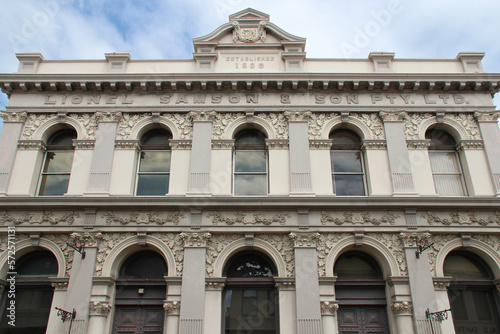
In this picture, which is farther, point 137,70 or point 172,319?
point 137,70

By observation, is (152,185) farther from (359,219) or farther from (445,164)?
(445,164)

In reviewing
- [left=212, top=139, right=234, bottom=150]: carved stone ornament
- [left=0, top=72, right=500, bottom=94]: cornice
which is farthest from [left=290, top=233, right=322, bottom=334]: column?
[left=0, top=72, right=500, bottom=94]: cornice

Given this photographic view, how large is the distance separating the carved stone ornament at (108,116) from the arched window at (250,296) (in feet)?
23.0

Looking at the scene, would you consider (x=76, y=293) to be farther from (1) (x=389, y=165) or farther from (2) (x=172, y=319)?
(1) (x=389, y=165)

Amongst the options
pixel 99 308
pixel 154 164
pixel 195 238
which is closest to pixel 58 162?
pixel 154 164

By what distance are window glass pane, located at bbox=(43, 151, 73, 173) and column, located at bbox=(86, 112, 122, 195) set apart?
1.40 meters

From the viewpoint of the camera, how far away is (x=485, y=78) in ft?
Result: 53.1

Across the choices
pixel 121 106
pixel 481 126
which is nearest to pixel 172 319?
pixel 121 106

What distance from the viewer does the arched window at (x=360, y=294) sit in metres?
13.2

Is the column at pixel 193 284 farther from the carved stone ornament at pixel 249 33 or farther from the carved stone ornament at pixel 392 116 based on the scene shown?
the carved stone ornament at pixel 249 33

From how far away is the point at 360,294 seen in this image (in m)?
13.6

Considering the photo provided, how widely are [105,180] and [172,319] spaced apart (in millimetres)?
5409

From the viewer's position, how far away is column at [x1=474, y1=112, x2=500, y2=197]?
14.8 m

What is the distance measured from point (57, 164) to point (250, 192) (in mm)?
7512
